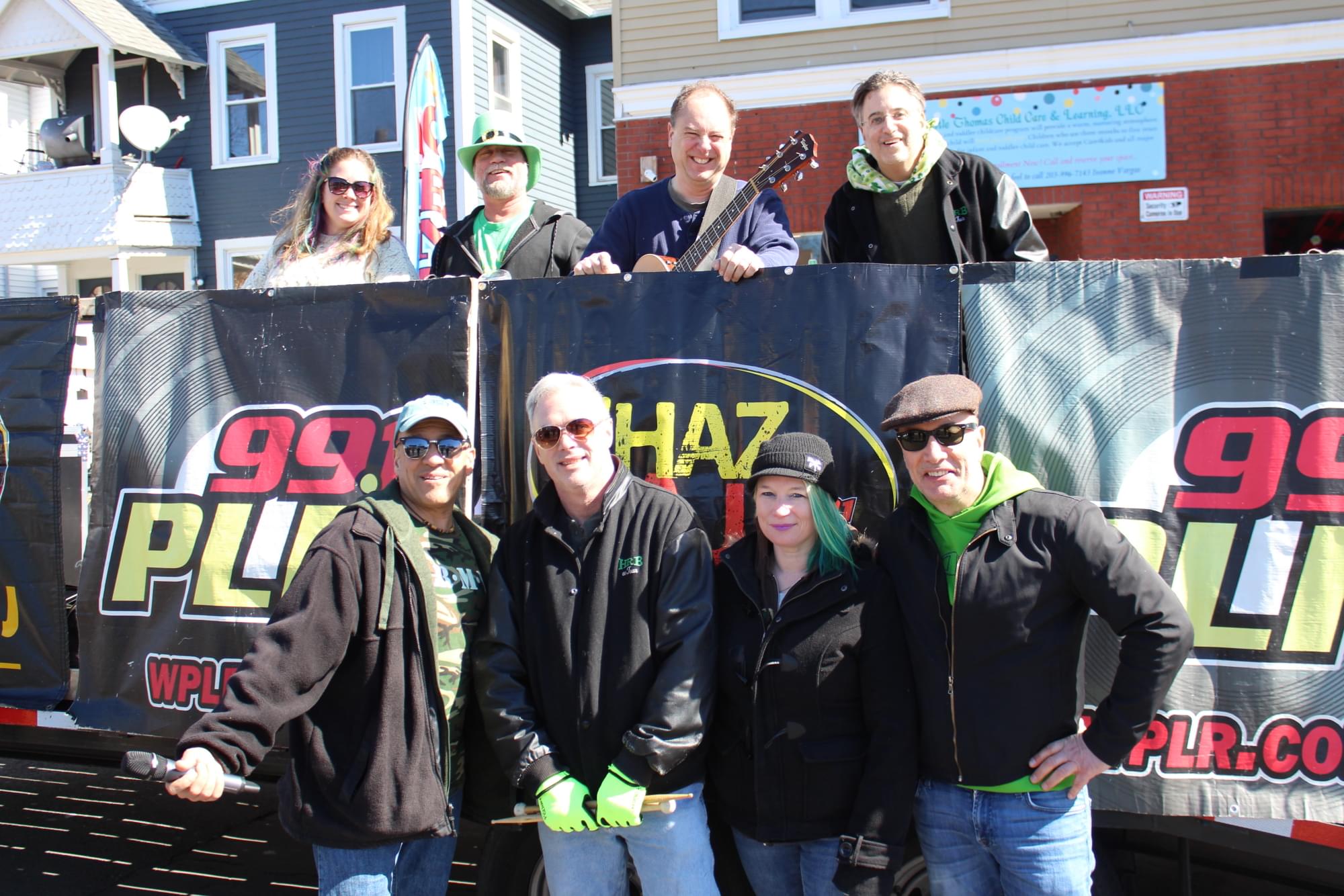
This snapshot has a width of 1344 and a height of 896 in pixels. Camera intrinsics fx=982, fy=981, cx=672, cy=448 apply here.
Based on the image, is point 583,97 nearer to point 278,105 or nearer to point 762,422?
point 278,105

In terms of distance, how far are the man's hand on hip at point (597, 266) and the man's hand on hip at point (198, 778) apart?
176 centimetres

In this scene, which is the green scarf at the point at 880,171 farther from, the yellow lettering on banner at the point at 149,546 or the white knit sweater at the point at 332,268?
the yellow lettering on banner at the point at 149,546

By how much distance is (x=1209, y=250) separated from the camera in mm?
8352

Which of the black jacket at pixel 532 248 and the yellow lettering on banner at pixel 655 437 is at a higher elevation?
the black jacket at pixel 532 248

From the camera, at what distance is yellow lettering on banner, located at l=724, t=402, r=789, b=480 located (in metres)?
2.96

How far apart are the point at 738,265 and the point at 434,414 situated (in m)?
1.01

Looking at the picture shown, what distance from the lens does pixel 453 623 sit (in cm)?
262

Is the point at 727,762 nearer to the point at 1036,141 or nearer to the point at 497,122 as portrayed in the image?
the point at 497,122

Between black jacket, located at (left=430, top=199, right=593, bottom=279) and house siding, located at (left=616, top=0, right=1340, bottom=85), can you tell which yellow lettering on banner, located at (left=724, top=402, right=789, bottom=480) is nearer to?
black jacket, located at (left=430, top=199, right=593, bottom=279)

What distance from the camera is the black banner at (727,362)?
2.91 metres

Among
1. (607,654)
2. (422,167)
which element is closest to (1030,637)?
(607,654)

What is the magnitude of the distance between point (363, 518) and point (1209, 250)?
8121 millimetres

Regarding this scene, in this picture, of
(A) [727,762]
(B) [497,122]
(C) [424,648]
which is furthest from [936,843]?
(B) [497,122]

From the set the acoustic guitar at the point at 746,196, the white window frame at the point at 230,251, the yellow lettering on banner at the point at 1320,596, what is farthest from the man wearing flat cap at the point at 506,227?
the white window frame at the point at 230,251
